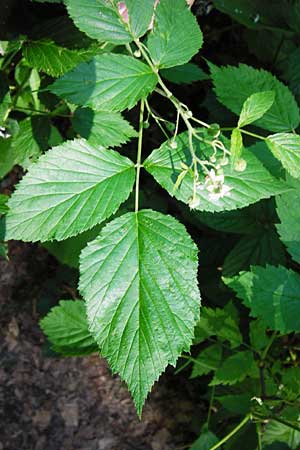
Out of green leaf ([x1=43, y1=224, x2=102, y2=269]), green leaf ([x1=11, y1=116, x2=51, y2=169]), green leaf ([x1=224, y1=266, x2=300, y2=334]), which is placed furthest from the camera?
green leaf ([x1=43, y1=224, x2=102, y2=269])

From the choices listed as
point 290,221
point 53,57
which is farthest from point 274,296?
point 53,57

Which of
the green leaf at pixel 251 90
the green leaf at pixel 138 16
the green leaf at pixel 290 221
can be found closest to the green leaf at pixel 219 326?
the green leaf at pixel 290 221

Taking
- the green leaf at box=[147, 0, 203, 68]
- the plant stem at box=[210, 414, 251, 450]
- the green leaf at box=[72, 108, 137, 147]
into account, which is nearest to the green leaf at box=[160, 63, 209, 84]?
the green leaf at box=[72, 108, 137, 147]

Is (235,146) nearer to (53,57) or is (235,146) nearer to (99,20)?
(99,20)

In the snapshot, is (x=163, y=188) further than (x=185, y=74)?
No

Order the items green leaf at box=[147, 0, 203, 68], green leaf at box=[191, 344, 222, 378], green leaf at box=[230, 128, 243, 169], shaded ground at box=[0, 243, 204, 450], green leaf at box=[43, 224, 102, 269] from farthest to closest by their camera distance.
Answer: shaded ground at box=[0, 243, 204, 450] → green leaf at box=[43, 224, 102, 269] → green leaf at box=[191, 344, 222, 378] → green leaf at box=[147, 0, 203, 68] → green leaf at box=[230, 128, 243, 169]

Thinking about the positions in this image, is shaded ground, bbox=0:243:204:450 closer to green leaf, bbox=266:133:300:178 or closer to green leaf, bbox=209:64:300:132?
green leaf, bbox=209:64:300:132

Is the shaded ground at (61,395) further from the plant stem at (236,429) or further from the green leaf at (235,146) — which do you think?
the green leaf at (235,146)
